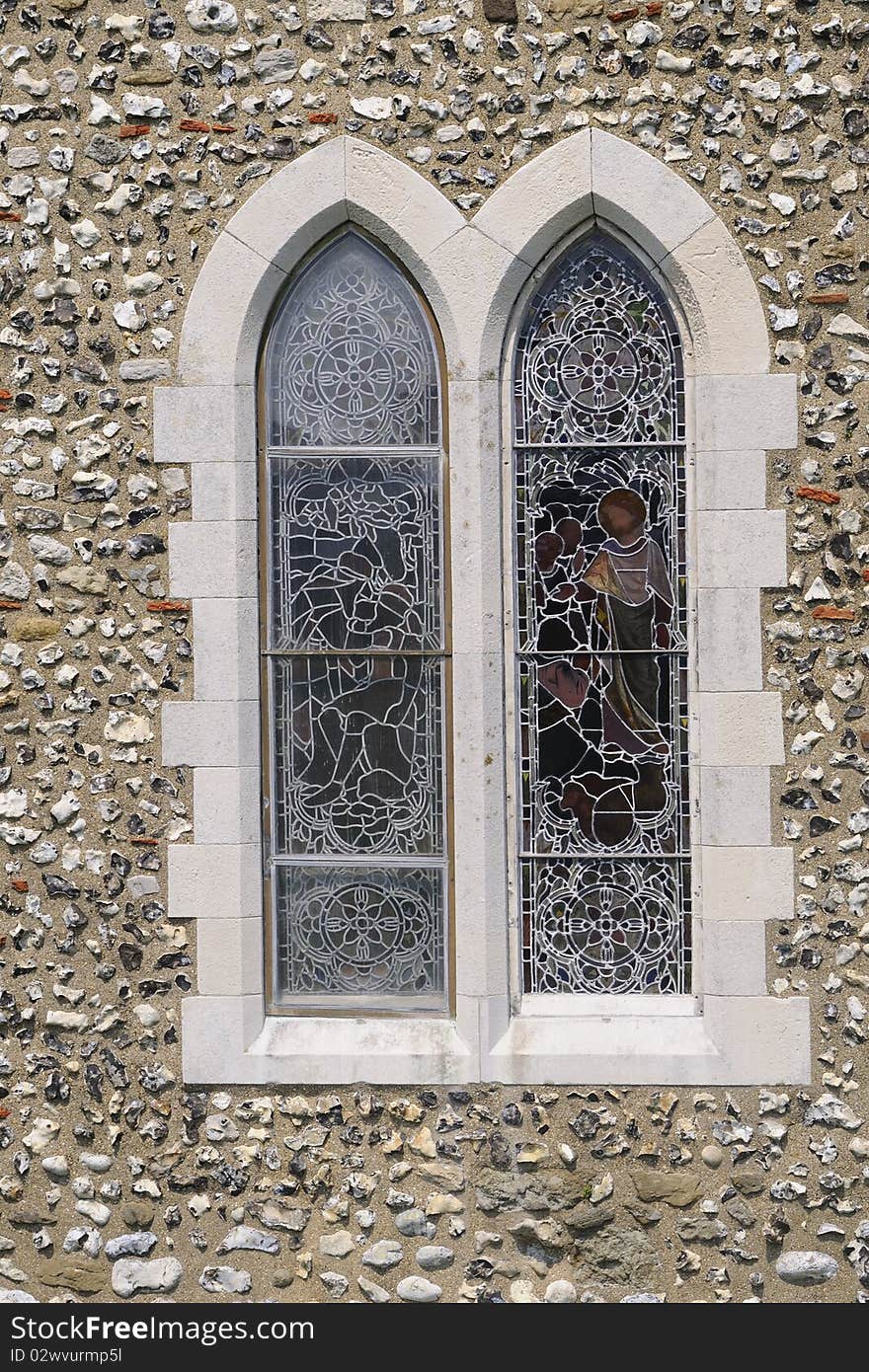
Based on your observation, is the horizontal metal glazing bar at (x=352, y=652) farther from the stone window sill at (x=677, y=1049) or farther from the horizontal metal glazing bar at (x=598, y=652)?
the stone window sill at (x=677, y=1049)

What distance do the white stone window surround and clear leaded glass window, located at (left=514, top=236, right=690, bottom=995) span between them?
87 millimetres

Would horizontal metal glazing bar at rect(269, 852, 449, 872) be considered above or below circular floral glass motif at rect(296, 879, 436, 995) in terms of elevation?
above

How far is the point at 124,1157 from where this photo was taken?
384 cm

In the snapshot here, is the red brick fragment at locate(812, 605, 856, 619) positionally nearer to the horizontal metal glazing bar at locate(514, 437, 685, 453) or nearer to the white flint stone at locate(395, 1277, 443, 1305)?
the horizontal metal glazing bar at locate(514, 437, 685, 453)

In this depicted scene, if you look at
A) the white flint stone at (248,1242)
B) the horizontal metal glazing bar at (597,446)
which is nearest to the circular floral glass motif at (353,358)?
the horizontal metal glazing bar at (597,446)

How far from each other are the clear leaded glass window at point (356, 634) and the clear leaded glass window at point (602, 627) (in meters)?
0.30

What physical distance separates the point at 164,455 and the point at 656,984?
2.22 meters

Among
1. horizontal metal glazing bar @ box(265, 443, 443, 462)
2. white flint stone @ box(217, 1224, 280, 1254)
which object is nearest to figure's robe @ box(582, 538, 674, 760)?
horizontal metal glazing bar @ box(265, 443, 443, 462)

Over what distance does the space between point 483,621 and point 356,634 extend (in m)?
0.41

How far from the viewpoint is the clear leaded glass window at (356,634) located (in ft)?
12.9

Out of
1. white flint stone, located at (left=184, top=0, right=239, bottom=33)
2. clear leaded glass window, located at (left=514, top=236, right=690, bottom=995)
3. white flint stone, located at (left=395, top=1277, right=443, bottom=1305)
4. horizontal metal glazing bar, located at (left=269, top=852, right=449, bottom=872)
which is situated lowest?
white flint stone, located at (left=395, top=1277, right=443, bottom=1305)

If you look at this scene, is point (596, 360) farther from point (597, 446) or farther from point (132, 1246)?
point (132, 1246)

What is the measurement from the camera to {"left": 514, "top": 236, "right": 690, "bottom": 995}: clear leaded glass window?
3.89 m

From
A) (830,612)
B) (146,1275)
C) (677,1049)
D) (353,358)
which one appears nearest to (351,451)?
(353,358)
